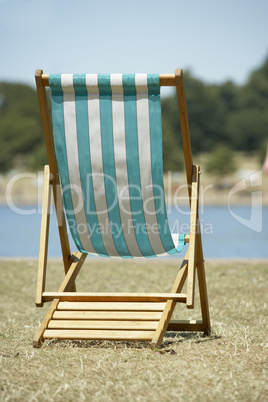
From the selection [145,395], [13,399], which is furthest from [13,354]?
[145,395]

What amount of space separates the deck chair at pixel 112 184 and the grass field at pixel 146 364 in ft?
0.37

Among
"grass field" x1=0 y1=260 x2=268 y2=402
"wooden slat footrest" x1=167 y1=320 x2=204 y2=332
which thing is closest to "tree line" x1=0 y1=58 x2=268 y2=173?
"grass field" x1=0 y1=260 x2=268 y2=402

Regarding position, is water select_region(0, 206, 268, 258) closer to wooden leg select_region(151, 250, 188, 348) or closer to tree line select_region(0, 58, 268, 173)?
wooden leg select_region(151, 250, 188, 348)

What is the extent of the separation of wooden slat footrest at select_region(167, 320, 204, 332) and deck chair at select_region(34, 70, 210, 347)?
0.30m

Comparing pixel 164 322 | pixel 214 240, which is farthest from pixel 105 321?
pixel 214 240

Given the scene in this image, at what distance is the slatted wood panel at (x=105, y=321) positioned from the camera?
2650 mm

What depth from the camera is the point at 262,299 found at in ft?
13.8

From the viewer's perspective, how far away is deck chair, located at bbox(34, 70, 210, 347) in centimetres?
265

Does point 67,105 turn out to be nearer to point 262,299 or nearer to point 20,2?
point 262,299

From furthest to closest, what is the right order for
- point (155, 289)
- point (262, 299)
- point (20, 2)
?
point (20, 2), point (155, 289), point (262, 299)

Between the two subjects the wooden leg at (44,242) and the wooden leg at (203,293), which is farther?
the wooden leg at (203,293)

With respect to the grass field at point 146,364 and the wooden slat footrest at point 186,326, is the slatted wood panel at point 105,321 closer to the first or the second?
the grass field at point 146,364

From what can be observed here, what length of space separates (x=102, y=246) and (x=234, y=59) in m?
59.0

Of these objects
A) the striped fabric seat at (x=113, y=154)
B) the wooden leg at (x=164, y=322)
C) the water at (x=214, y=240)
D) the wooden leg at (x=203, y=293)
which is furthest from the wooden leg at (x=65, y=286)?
the water at (x=214, y=240)
